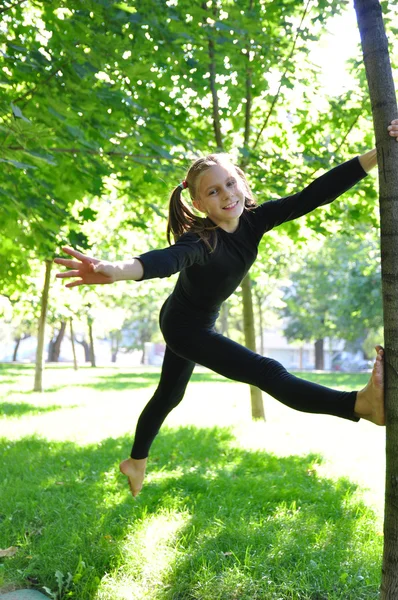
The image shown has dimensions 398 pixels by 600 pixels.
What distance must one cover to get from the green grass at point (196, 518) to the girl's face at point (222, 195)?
190cm

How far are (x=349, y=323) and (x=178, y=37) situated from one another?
32163 millimetres

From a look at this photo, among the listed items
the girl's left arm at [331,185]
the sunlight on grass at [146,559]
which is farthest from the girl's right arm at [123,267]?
the sunlight on grass at [146,559]

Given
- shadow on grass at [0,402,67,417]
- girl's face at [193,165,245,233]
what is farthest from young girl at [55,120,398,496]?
shadow on grass at [0,402,67,417]

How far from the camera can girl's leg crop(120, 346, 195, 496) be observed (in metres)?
3.68

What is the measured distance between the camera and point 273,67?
26.5 ft

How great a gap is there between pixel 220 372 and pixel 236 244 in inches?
26.2

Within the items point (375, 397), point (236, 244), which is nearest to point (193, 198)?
point (236, 244)

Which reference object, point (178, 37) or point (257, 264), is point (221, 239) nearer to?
point (178, 37)

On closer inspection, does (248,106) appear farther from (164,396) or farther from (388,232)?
(388,232)

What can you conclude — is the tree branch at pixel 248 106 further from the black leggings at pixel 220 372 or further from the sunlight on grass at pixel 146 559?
the sunlight on grass at pixel 146 559

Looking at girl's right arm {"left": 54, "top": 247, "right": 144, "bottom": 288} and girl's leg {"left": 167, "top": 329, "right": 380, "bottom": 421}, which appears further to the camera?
girl's leg {"left": 167, "top": 329, "right": 380, "bottom": 421}

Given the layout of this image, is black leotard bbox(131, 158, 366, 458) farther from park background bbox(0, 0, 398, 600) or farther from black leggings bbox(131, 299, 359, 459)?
park background bbox(0, 0, 398, 600)

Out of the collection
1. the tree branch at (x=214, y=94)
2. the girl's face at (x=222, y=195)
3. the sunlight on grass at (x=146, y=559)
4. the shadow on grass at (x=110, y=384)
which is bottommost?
the sunlight on grass at (x=146, y=559)

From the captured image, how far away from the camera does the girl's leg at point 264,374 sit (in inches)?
108
